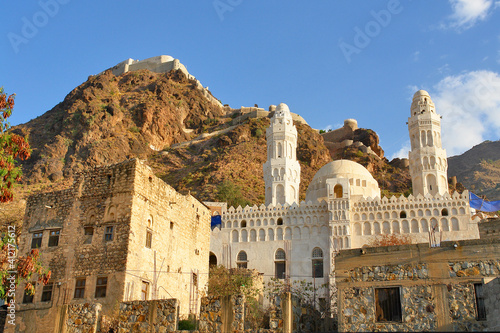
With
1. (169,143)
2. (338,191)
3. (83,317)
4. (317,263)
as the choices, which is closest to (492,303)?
(83,317)

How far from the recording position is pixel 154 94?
308 feet

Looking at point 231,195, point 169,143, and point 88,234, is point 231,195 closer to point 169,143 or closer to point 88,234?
point 169,143

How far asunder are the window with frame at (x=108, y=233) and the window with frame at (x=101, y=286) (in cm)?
140

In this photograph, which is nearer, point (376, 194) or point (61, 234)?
point (61, 234)

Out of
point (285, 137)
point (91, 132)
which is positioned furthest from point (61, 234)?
point (91, 132)

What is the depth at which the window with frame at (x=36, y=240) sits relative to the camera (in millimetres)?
21219

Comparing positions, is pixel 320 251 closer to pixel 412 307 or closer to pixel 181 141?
pixel 412 307

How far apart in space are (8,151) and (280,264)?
26.9 meters

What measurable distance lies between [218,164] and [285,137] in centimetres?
2332

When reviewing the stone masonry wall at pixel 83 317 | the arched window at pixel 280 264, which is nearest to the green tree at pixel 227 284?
the stone masonry wall at pixel 83 317

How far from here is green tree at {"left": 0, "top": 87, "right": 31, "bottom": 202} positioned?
15.2 m

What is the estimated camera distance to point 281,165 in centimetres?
4734

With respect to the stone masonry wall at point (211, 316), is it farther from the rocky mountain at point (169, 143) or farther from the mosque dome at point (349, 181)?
the rocky mountain at point (169, 143)

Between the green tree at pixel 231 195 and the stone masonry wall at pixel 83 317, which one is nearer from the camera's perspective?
the stone masonry wall at pixel 83 317
